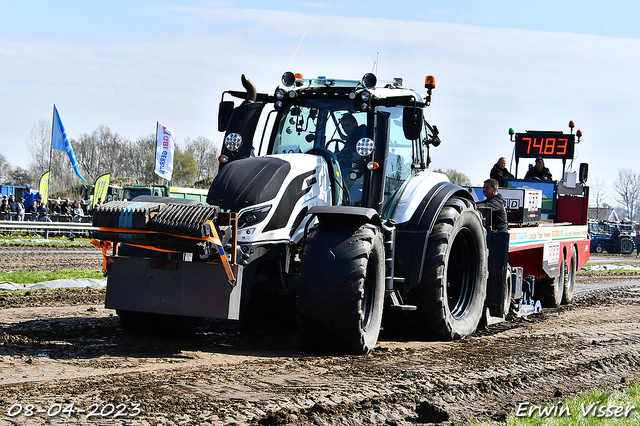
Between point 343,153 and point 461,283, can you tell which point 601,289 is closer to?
point 461,283

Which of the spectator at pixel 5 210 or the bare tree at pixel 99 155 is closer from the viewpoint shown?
the spectator at pixel 5 210

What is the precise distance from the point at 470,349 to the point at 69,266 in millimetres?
11891

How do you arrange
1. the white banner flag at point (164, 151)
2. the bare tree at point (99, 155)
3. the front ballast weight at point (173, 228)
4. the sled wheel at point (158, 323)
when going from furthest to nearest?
the bare tree at point (99, 155) < the white banner flag at point (164, 151) < the sled wheel at point (158, 323) < the front ballast weight at point (173, 228)

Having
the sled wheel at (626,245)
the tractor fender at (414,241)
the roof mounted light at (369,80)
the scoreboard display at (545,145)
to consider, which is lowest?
the sled wheel at (626,245)

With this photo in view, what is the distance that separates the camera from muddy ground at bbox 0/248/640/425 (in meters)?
4.51

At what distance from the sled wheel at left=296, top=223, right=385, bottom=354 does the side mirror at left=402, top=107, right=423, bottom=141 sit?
1354 mm

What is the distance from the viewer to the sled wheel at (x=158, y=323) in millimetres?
7328

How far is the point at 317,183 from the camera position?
7.38m

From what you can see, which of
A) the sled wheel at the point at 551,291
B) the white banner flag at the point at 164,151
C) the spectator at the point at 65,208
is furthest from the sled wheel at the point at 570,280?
the spectator at the point at 65,208

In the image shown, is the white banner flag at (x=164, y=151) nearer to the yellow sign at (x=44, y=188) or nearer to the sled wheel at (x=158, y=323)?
the yellow sign at (x=44, y=188)

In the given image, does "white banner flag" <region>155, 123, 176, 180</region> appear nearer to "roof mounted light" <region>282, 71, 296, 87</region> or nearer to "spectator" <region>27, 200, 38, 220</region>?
"spectator" <region>27, 200, 38, 220</region>

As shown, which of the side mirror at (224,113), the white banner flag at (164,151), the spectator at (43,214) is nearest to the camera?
the side mirror at (224,113)

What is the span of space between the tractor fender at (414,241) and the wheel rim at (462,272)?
3.65ft

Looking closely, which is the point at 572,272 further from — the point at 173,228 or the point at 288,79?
the point at 173,228
